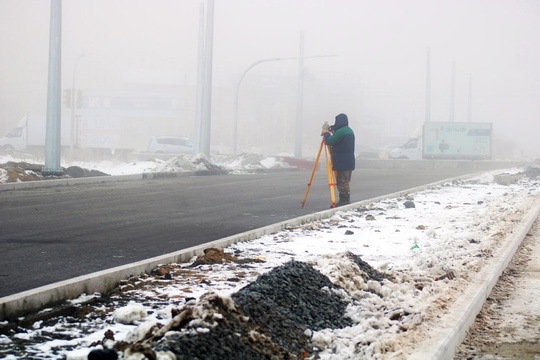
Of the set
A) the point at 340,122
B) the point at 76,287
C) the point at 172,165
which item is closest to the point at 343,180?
the point at 340,122

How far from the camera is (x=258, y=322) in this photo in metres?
4.84

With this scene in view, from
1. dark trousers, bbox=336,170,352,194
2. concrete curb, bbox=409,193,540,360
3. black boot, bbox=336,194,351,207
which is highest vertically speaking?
dark trousers, bbox=336,170,352,194

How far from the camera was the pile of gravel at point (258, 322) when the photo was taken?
418cm

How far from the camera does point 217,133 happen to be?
96125mm

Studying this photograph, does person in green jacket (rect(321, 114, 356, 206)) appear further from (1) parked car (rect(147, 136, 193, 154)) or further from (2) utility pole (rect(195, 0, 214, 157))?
(1) parked car (rect(147, 136, 193, 154))

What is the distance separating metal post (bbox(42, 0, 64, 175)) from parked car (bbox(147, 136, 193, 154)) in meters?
23.7

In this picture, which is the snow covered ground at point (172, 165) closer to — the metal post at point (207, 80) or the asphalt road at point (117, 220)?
the metal post at point (207, 80)

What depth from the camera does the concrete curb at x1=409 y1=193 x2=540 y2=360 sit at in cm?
496

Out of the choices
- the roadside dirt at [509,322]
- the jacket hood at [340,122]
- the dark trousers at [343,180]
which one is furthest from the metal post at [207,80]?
the roadside dirt at [509,322]

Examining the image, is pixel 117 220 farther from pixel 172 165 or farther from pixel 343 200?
pixel 172 165

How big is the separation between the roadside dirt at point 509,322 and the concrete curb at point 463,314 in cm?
7

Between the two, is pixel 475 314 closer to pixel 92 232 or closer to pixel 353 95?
pixel 92 232

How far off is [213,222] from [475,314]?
20.9ft

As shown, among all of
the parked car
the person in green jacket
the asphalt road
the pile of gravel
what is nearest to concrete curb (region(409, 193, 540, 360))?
the pile of gravel
